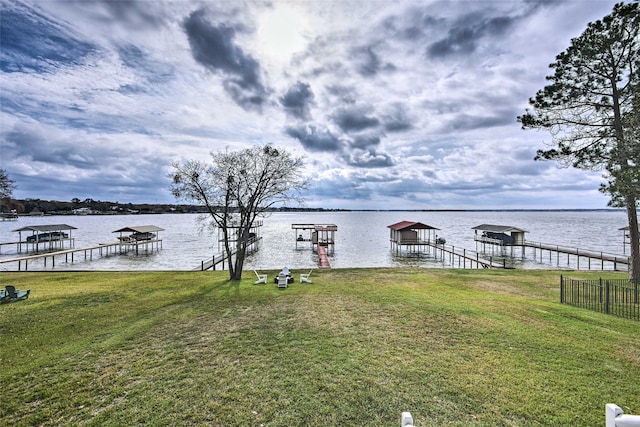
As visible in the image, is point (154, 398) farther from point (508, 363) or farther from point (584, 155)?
point (584, 155)

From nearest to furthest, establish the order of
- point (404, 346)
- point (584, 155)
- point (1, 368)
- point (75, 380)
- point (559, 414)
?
point (559, 414), point (75, 380), point (1, 368), point (404, 346), point (584, 155)

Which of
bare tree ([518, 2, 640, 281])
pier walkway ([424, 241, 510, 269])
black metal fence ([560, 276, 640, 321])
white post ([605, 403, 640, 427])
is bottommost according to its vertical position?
pier walkway ([424, 241, 510, 269])

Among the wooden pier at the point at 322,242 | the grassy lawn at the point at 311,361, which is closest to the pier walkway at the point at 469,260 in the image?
the wooden pier at the point at 322,242

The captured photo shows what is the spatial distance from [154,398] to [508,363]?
24.5 feet

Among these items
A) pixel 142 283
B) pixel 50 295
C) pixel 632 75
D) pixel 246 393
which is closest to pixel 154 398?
pixel 246 393

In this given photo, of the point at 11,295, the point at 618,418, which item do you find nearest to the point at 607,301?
the point at 618,418

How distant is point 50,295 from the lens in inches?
518

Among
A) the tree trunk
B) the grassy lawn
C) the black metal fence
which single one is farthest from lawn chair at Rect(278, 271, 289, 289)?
the tree trunk

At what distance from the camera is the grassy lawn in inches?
197

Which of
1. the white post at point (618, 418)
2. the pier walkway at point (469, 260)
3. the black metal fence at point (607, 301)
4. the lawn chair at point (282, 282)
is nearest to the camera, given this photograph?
the white post at point (618, 418)

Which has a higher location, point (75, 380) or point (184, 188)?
point (184, 188)

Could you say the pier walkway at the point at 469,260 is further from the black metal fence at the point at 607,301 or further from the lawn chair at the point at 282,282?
the lawn chair at the point at 282,282

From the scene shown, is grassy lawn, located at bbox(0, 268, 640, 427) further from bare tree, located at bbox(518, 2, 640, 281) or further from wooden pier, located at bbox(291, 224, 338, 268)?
wooden pier, located at bbox(291, 224, 338, 268)

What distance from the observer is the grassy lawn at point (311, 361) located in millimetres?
5016
